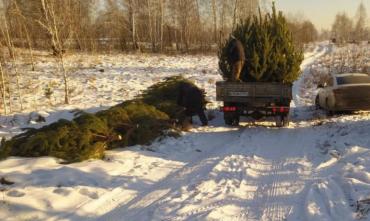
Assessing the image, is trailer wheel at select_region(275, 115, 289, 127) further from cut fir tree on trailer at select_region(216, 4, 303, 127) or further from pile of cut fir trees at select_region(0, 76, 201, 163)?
pile of cut fir trees at select_region(0, 76, 201, 163)

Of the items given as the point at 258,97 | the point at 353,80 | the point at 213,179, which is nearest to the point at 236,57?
the point at 258,97

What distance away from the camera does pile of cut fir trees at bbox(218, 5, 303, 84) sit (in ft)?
44.7

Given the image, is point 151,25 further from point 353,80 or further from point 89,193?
point 89,193

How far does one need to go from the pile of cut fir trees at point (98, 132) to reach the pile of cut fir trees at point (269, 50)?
111 inches

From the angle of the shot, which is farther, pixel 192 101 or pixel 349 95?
pixel 349 95

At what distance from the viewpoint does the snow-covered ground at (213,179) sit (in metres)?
6.10

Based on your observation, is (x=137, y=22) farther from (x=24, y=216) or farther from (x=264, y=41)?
(x=24, y=216)

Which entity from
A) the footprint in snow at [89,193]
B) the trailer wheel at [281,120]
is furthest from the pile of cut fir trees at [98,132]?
the trailer wheel at [281,120]

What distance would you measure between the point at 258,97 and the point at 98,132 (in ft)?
17.3

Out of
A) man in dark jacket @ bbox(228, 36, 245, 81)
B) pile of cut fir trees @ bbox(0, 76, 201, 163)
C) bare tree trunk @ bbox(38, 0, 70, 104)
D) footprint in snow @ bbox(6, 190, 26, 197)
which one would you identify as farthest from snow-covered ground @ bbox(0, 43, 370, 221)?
bare tree trunk @ bbox(38, 0, 70, 104)

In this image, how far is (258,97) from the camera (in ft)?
42.4

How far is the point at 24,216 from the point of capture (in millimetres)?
5949

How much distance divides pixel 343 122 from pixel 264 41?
3.41 meters

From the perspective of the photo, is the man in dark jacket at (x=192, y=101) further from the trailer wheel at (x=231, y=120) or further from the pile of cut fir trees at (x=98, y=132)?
the trailer wheel at (x=231, y=120)
